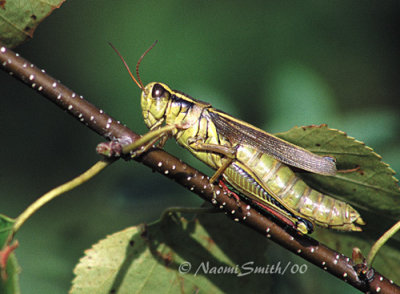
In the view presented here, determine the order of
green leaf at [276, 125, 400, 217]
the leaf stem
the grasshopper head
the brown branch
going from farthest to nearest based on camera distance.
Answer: the grasshopper head
green leaf at [276, 125, 400, 217]
the brown branch
the leaf stem

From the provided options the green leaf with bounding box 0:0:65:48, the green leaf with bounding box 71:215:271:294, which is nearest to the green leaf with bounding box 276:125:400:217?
Answer: the green leaf with bounding box 71:215:271:294

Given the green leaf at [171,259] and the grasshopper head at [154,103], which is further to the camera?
the grasshopper head at [154,103]

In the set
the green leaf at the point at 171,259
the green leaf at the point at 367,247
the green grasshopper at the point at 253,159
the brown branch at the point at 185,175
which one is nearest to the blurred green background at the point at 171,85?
the green leaf at the point at 367,247

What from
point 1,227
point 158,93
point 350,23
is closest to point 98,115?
point 1,227

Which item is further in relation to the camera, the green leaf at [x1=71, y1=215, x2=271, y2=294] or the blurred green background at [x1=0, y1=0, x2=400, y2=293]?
the blurred green background at [x1=0, y1=0, x2=400, y2=293]

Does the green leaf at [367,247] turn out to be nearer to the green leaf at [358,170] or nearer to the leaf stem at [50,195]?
the green leaf at [358,170]

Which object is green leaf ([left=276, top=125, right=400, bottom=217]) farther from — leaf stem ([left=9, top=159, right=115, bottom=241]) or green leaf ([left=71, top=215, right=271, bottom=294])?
leaf stem ([left=9, top=159, right=115, bottom=241])
